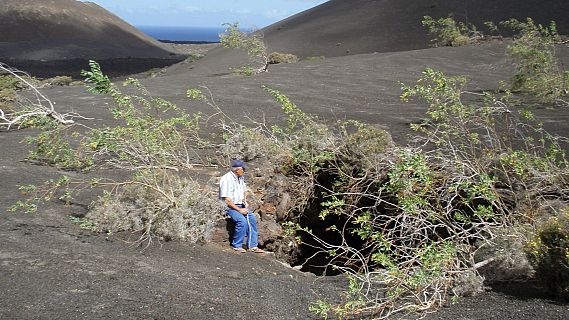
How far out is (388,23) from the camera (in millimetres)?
48844

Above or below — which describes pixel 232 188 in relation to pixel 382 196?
above

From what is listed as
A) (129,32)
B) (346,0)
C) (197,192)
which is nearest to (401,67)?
(197,192)

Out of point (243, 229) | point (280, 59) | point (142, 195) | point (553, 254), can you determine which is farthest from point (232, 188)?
point (280, 59)

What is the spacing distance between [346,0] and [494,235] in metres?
59.9

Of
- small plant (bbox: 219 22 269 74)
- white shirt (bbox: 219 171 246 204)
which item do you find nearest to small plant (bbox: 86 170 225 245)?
white shirt (bbox: 219 171 246 204)

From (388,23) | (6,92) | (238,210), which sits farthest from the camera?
(388,23)

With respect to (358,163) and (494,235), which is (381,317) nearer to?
(494,235)

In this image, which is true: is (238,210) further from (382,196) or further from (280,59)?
(280,59)

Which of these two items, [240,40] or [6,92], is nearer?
[6,92]

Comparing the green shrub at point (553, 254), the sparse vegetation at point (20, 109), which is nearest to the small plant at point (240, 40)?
the sparse vegetation at point (20, 109)

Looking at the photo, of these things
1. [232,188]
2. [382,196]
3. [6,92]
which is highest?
[6,92]

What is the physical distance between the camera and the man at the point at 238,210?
8.69m

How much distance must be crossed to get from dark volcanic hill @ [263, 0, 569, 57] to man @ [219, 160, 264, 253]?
33.2 meters

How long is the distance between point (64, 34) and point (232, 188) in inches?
2932
